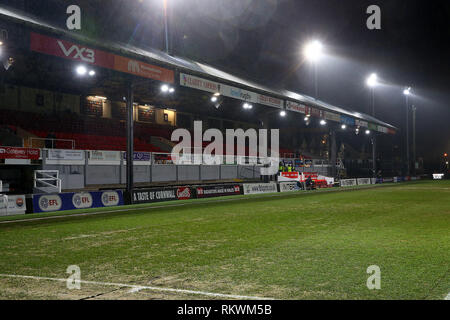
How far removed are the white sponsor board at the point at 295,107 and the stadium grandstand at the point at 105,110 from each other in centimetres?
8

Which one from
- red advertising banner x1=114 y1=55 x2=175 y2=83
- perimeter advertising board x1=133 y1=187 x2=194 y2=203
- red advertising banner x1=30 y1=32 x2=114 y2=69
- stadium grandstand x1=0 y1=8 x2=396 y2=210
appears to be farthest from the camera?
perimeter advertising board x1=133 y1=187 x2=194 y2=203

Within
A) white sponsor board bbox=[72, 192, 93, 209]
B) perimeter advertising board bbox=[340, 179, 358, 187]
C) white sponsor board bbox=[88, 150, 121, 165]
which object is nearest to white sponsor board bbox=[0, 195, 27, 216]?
white sponsor board bbox=[72, 192, 93, 209]

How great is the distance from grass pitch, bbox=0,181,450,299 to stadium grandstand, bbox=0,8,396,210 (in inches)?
277

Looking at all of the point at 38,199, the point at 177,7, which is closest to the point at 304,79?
the point at 177,7

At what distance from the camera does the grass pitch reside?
533 centimetres

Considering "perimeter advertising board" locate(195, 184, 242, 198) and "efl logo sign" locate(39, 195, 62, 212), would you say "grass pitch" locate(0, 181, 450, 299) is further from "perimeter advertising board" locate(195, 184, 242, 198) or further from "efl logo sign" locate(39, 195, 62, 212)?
"perimeter advertising board" locate(195, 184, 242, 198)

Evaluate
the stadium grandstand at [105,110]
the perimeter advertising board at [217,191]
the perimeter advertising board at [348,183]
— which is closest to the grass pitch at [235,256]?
the stadium grandstand at [105,110]

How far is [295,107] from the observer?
30250 mm

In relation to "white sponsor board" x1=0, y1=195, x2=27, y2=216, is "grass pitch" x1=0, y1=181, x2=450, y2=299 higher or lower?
lower

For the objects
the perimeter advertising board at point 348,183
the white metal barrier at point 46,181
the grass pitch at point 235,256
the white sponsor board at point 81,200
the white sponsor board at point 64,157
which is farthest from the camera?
the perimeter advertising board at point 348,183

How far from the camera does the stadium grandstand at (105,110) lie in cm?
1666

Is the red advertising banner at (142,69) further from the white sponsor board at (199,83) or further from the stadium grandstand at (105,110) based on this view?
the white sponsor board at (199,83)

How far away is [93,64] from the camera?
16109mm

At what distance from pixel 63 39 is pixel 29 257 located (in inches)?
384
